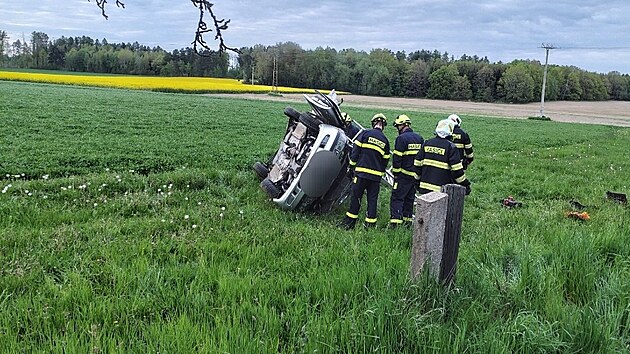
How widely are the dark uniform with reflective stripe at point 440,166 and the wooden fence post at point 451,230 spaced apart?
4054 millimetres

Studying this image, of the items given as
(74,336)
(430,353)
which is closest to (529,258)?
(430,353)

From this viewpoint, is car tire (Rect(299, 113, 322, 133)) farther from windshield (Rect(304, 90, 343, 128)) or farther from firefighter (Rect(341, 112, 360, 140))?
firefighter (Rect(341, 112, 360, 140))

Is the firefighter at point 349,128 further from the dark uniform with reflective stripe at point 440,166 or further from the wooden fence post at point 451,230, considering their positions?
the wooden fence post at point 451,230

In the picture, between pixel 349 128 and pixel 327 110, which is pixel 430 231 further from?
pixel 349 128

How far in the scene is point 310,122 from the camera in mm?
7926

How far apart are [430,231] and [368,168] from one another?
4.42 metres

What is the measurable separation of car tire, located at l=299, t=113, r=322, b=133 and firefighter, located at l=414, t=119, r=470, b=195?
69.0 inches

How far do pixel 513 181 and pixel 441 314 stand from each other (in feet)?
30.2

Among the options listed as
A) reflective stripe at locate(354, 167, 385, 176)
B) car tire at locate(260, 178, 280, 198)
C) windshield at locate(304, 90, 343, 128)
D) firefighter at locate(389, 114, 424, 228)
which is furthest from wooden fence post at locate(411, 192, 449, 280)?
windshield at locate(304, 90, 343, 128)

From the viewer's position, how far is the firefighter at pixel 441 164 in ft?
23.2

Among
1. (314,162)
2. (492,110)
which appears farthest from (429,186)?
(492,110)

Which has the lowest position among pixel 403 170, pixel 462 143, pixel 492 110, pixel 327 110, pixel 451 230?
pixel 403 170

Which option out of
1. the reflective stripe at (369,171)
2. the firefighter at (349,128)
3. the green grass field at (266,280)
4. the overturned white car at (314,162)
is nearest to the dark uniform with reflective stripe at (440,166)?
the reflective stripe at (369,171)

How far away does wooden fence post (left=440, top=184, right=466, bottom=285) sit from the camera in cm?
299
